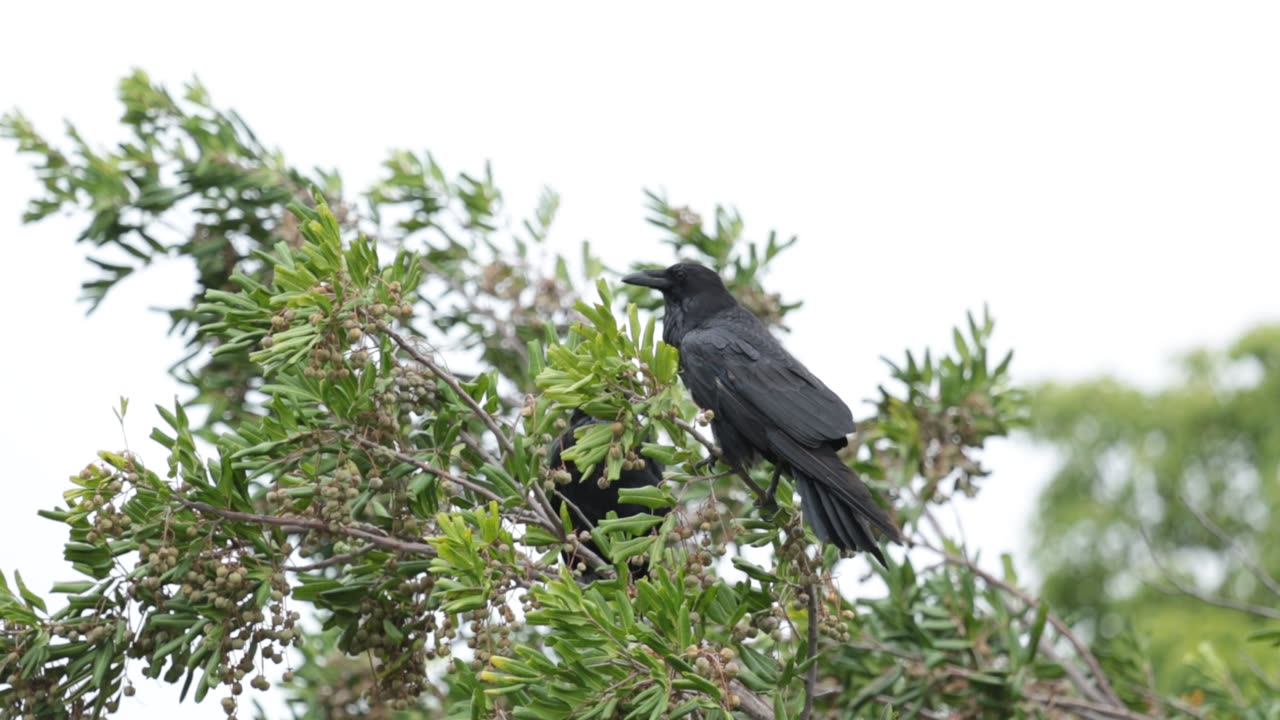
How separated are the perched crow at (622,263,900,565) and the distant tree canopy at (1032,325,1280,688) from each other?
17731 millimetres

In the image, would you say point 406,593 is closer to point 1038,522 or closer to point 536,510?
point 536,510

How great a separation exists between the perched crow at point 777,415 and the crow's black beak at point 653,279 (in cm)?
23

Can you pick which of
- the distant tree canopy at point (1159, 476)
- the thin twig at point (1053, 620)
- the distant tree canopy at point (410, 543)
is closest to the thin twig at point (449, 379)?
the distant tree canopy at point (410, 543)

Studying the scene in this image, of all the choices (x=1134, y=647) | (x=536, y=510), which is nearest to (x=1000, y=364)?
(x=1134, y=647)

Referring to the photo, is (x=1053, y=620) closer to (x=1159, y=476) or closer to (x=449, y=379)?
(x=449, y=379)

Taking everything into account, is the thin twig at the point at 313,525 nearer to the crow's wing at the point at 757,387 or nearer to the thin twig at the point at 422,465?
the thin twig at the point at 422,465

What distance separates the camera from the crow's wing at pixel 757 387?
10.9ft

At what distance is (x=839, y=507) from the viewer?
120 inches

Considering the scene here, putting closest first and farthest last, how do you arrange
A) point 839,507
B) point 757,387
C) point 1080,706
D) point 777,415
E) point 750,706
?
1. point 750,706
2. point 839,507
3. point 777,415
4. point 757,387
5. point 1080,706

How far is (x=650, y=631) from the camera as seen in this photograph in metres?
2.48

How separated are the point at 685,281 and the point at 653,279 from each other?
13 cm

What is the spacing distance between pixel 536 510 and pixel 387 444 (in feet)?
1.31

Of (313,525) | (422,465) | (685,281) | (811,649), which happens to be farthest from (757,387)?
(313,525)

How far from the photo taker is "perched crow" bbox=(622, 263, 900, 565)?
3.03 metres
